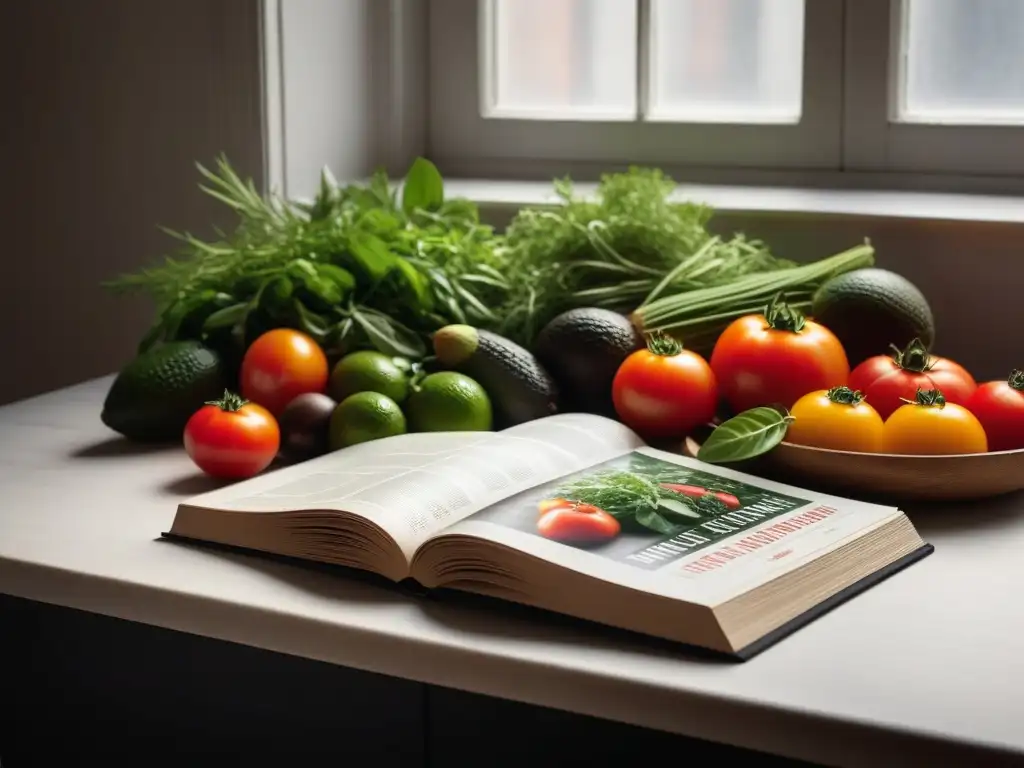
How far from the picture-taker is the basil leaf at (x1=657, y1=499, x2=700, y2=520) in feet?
3.06

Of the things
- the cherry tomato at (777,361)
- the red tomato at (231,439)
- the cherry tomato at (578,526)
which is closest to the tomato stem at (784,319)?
the cherry tomato at (777,361)

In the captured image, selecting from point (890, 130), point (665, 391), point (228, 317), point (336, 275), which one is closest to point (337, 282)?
point (336, 275)

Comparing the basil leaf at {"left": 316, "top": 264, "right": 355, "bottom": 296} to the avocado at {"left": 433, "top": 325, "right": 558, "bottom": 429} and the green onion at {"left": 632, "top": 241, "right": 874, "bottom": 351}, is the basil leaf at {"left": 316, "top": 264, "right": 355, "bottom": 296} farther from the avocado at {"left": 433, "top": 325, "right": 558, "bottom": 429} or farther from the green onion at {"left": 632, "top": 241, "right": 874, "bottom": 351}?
the green onion at {"left": 632, "top": 241, "right": 874, "bottom": 351}

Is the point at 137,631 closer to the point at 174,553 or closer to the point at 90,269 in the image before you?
the point at 174,553

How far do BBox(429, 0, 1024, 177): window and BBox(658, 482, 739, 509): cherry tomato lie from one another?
2.49 feet

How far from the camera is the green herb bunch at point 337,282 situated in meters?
1.29

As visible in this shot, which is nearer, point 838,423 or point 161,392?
point 838,423

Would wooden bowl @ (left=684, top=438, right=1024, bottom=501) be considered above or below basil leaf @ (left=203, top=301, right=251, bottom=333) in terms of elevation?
below

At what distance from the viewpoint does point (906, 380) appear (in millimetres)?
1112

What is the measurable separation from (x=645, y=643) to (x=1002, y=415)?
0.42 m

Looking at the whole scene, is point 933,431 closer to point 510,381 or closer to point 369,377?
point 510,381

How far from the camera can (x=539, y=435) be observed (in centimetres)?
109

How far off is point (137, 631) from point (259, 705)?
4.4 inches

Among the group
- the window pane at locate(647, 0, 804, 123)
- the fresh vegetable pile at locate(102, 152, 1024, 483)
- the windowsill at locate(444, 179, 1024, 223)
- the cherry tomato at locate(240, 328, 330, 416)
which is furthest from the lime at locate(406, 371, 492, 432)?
the window pane at locate(647, 0, 804, 123)
